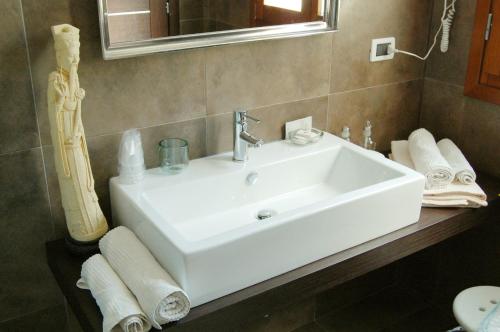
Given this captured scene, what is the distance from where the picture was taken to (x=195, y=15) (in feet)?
5.61

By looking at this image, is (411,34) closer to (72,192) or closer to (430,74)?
(430,74)

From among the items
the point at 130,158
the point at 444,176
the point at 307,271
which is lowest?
the point at 307,271

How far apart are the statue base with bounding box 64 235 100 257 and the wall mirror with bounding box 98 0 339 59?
0.52 meters

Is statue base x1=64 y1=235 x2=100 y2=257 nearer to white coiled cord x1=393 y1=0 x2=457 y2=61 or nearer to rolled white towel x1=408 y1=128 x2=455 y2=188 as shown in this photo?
rolled white towel x1=408 y1=128 x2=455 y2=188

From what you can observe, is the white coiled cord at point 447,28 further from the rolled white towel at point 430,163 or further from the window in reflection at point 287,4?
the window in reflection at point 287,4

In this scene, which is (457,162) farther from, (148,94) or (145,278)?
(145,278)

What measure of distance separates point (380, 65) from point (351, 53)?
6.6 inches

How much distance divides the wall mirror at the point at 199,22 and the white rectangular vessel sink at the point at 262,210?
0.39m

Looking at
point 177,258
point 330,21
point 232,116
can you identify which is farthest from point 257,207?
point 330,21

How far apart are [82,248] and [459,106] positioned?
153 cm

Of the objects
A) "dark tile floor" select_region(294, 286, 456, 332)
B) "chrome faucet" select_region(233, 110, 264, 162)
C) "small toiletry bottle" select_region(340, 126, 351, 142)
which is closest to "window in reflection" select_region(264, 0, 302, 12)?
"chrome faucet" select_region(233, 110, 264, 162)

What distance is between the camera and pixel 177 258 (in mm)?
1381

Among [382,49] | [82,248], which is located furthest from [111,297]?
[382,49]

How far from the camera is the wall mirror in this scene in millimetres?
1583
